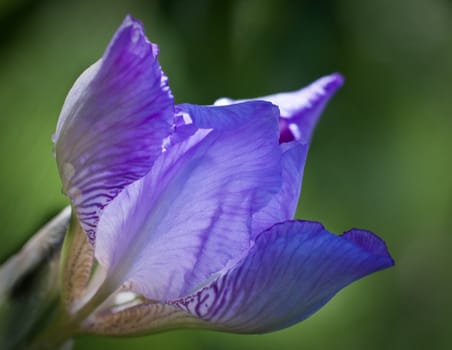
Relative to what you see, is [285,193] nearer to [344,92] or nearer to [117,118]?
[117,118]

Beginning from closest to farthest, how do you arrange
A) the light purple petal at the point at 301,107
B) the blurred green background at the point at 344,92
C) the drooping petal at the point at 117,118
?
the drooping petal at the point at 117,118
the light purple petal at the point at 301,107
the blurred green background at the point at 344,92

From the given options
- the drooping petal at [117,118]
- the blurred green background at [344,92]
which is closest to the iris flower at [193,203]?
the drooping petal at [117,118]

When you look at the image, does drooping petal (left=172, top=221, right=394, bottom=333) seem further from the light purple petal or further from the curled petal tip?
the light purple petal

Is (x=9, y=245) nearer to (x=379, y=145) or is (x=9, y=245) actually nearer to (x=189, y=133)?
(x=189, y=133)

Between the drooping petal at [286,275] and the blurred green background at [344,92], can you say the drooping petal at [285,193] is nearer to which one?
the drooping petal at [286,275]

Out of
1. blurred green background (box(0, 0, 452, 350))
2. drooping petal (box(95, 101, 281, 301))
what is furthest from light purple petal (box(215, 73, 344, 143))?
blurred green background (box(0, 0, 452, 350))

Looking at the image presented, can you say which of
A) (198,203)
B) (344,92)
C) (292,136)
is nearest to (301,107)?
(292,136)
